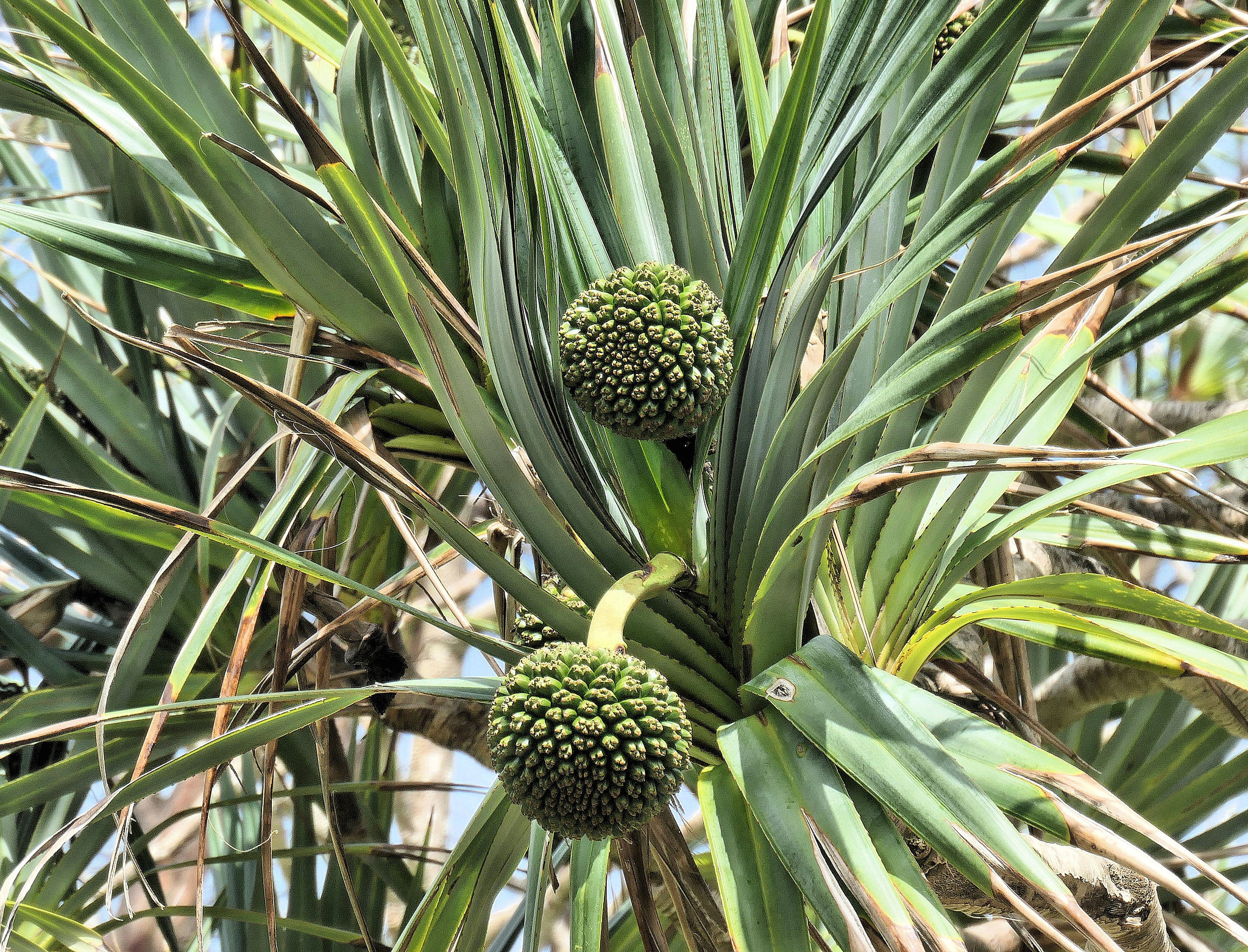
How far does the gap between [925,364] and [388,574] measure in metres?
1.08

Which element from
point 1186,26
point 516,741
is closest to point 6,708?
point 516,741

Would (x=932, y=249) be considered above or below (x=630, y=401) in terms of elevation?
above

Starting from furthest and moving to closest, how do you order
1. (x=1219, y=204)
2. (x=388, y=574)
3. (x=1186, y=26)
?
(x=388, y=574)
(x=1186, y=26)
(x=1219, y=204)

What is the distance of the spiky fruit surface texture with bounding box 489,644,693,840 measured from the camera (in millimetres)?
620

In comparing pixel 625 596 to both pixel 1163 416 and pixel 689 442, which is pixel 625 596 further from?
pixel 1163 416

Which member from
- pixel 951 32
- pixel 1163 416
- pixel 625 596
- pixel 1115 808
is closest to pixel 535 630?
pixel 625 596

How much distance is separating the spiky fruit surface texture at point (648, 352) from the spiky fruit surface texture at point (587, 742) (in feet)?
0.68

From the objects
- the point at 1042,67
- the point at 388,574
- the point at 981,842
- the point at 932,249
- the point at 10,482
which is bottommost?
the point at 388,574

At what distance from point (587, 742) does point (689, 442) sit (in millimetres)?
335

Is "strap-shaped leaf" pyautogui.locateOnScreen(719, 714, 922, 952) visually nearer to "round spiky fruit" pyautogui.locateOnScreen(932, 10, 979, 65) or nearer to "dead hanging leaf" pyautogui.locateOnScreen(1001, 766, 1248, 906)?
"dead hanging leaf" pyautogui.locateOnScreen(1001, 766, 1248, 906)

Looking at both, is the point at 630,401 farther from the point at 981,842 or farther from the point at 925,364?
the point at 981,842

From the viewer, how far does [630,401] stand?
0.78 meters

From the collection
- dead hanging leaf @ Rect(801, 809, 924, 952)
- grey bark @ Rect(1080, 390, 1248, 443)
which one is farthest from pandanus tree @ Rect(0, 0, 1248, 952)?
grey bark @ Rect(1080, 390, 1248, 443)

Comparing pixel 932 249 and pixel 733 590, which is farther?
pixel 733 590
